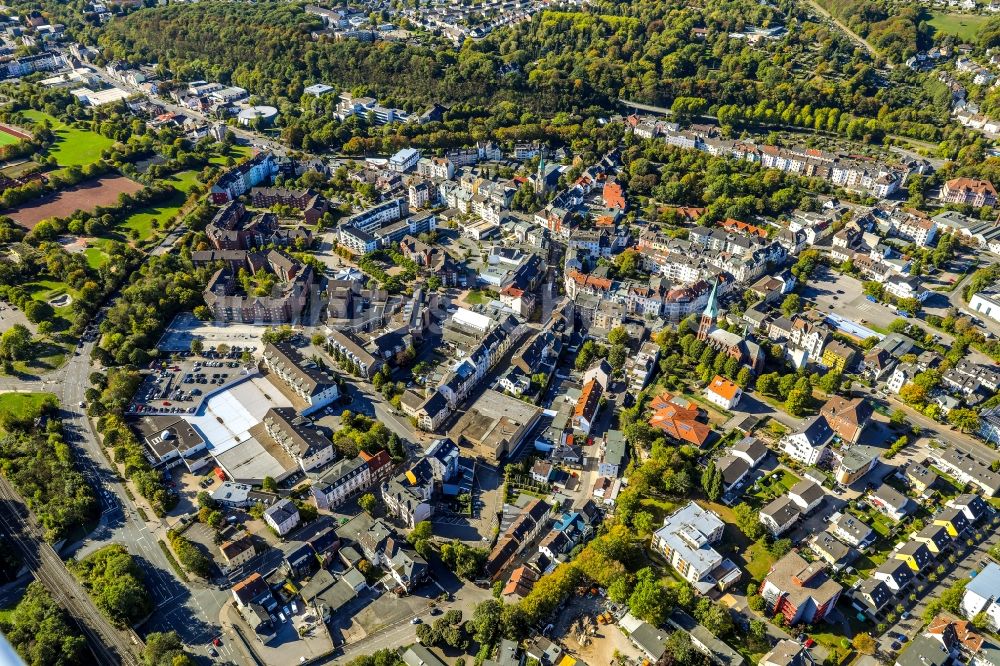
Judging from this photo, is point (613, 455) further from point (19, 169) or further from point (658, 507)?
point (19, 169)

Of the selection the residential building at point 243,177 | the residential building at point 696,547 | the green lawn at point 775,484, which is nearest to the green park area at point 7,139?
the residential building at point 243,177

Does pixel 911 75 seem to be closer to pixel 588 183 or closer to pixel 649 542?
pixel 588 183

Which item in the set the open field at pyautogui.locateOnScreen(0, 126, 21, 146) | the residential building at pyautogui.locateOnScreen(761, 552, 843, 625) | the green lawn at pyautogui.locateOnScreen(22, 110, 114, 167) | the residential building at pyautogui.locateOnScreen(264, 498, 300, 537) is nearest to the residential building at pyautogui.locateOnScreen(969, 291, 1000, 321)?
the residential building at pyautogui.locateOnScreen(761, 552, 843, 625)

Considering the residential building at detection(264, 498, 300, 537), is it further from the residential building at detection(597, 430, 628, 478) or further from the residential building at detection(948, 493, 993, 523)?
the residential building at detection(948, 493, 993, 523)

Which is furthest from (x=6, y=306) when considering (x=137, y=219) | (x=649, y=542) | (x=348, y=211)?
(x=649, y=542)

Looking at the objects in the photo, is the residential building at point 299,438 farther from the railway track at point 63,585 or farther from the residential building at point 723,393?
the residential building at point 723,393
